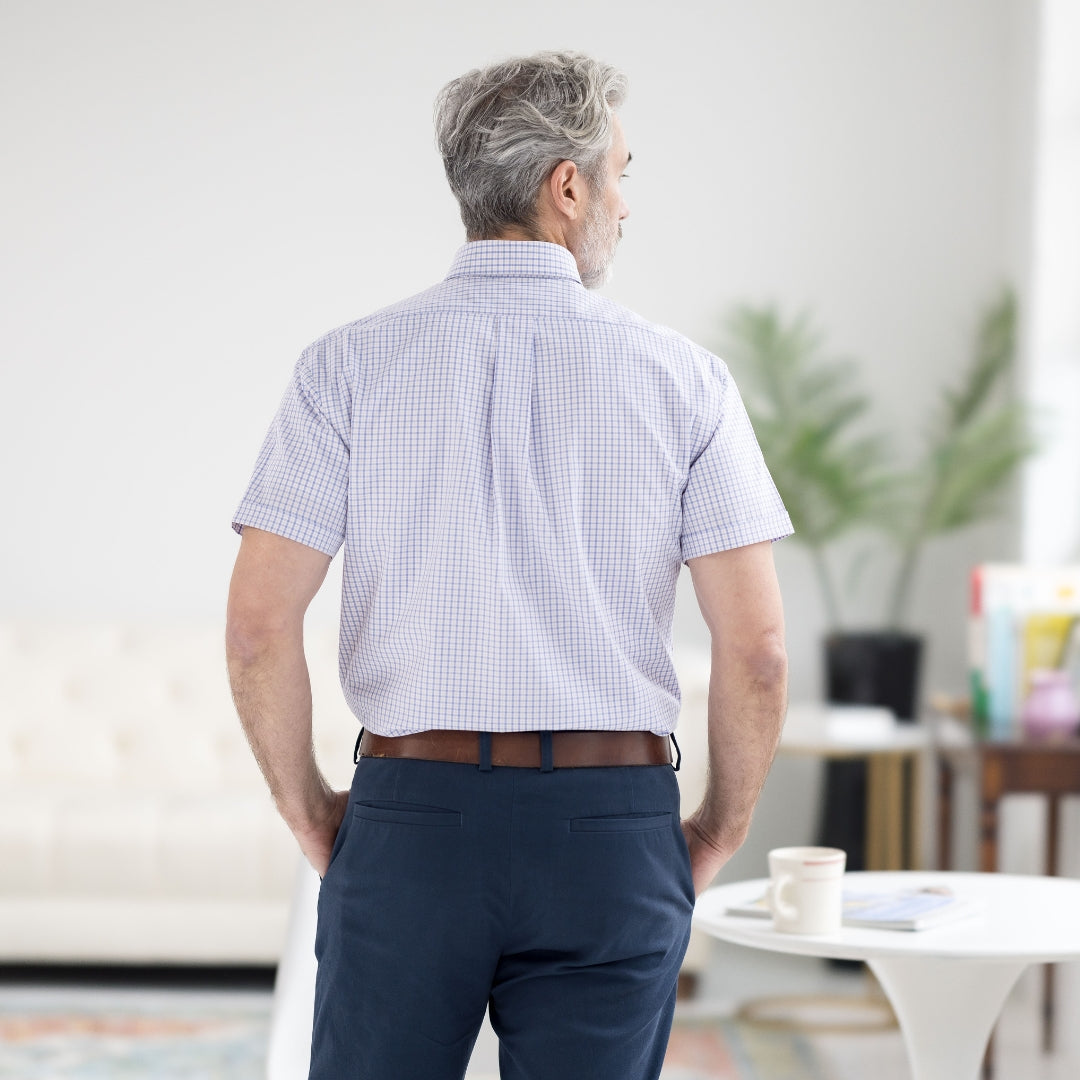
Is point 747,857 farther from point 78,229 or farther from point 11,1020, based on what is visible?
point 78,229

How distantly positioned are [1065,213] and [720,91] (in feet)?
3.61

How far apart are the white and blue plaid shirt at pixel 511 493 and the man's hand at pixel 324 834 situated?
6.1 inches

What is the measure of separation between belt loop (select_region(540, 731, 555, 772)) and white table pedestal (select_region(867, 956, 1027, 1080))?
713mm

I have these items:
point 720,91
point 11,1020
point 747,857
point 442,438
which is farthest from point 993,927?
point 720,91

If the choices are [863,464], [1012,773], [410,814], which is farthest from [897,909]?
[863,464]

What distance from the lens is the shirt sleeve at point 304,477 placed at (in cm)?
124

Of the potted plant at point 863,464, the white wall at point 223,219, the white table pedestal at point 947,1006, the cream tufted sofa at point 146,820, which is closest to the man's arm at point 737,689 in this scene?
the white table pedestal at point 947,1006

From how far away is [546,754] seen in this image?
1.17 meters

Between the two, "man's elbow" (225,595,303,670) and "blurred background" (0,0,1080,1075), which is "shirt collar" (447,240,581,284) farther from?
"blurred background" (0,0,1080,1075)

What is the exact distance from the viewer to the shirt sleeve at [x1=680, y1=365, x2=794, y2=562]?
4.11ft

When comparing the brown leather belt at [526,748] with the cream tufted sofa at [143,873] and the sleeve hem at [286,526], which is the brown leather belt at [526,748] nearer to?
the sleeve hem at [286,526]

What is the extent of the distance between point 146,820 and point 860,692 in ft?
6.30

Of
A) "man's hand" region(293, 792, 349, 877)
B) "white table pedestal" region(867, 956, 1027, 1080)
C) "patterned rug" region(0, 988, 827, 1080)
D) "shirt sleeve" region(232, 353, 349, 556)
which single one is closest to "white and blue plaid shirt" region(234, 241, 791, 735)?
"shirt sleeve" region(232, 353, 349, 556)

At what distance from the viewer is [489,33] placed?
14.6ft
